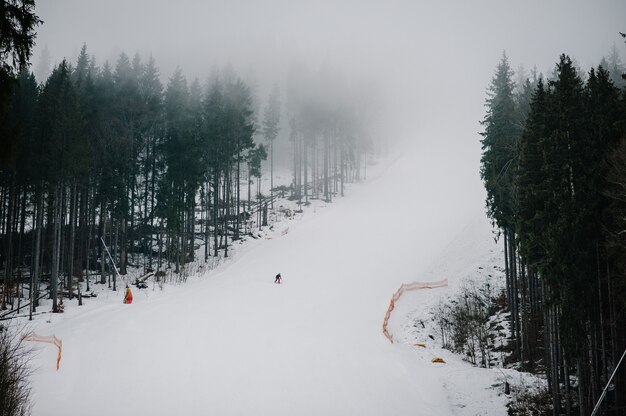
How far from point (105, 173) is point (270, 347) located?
24.1 metres

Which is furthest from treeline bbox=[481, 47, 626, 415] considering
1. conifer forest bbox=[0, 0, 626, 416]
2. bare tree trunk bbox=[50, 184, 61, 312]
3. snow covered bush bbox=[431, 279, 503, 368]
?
bare tree trunk bbox=[50, 184, 61, 312]

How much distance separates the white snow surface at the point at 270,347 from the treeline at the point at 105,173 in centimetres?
604

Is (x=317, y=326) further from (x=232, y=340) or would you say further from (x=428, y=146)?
(x=428, y=146)

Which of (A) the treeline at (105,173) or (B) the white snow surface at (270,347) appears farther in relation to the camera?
(A) the treeline at (105,173)

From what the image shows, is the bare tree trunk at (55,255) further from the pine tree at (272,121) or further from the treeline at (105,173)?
the pine tree at (272,121)

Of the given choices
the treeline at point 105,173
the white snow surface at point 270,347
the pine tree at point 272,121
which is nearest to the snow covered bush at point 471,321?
the white snow surface at point 270,347

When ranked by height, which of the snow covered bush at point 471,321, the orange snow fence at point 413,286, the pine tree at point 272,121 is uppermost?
the pine tree at point 272,121

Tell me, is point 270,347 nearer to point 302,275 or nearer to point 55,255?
point 302,275

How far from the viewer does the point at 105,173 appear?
99.3 ft

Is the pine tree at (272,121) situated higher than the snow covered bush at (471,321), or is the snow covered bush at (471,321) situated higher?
the pine tree at (272,121)

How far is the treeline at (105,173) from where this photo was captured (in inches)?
956

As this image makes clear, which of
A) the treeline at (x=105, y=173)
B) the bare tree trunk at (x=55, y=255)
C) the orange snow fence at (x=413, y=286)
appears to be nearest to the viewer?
the bare tree trunk at (x=55, y=255)

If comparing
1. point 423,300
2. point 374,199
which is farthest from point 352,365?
point 374,199

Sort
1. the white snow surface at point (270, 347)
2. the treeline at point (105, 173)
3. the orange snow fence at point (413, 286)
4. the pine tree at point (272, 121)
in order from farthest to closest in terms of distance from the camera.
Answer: the pine tree at point (272, 121), the orange snow fence at point (413, 286), the treeline at point (105, 173), the white snow surface at point (270, 347)
